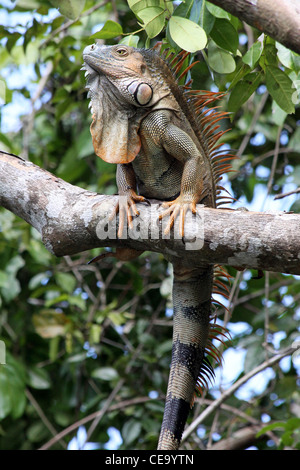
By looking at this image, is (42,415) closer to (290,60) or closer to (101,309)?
(101,309)

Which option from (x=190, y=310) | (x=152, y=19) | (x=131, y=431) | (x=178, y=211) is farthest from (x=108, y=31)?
(x=131, y=431)

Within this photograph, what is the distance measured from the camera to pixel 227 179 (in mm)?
4152

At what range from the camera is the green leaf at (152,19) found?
2.31m

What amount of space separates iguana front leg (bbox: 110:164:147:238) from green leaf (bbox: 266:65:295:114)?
786 millimetres

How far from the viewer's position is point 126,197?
2.46 metres

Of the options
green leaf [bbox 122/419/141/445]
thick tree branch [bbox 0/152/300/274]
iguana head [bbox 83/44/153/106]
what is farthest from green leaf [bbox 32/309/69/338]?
iguana head [bbox 83/44/153/106]

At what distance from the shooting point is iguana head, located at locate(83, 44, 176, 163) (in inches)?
105

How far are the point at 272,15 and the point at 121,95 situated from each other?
1.06 metres

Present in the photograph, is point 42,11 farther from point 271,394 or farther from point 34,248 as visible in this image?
point 271,394

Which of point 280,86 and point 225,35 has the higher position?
point 225,35

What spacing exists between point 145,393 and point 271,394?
1006mm

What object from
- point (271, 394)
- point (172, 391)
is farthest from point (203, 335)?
point (271, 394)

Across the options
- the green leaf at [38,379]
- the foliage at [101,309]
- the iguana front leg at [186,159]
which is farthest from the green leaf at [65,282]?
the iguana front leg at [186,159]
